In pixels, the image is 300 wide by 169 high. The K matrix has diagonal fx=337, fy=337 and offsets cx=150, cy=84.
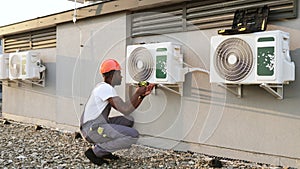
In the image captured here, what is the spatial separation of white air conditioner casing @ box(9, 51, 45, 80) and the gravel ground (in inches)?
49.6

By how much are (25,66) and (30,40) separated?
100 cm

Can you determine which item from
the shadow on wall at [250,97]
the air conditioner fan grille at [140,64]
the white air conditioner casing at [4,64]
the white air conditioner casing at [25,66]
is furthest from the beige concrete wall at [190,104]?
the white air conditioner casing at [4,64]

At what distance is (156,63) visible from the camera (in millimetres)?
3871

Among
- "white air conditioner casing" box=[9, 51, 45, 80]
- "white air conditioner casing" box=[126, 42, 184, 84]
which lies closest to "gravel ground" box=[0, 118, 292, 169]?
"white air conditioner casing" box=[126, 42, 184, 84]

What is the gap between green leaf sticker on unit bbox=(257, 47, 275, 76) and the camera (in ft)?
9.72

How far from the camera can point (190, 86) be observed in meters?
4.02

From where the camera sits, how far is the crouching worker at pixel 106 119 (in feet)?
11.2

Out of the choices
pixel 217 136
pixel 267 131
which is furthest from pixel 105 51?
pixel 267 131

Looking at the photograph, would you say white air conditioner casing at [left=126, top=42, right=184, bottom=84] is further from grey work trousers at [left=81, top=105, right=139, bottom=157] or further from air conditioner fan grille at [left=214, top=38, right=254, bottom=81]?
grey work trousers at [left=81, top=105, right=139, bottom=157]

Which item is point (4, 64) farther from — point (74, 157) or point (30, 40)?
point (74, 157)

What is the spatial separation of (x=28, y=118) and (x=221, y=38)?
15.5 ft

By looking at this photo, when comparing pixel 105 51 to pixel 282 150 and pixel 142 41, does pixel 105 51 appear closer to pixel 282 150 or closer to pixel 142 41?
pixel 142 41

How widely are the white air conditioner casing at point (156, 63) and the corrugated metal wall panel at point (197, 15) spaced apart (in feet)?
1.22

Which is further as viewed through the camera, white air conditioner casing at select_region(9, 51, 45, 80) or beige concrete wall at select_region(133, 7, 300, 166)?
white air conditioner casing at select_region(9, 51, 45, 80)
